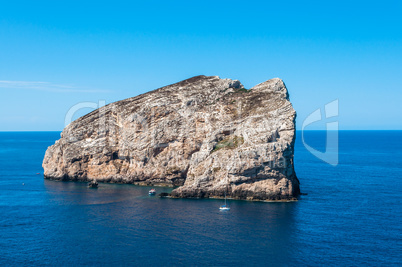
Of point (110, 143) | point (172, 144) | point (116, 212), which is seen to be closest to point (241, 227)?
point (116, 212)

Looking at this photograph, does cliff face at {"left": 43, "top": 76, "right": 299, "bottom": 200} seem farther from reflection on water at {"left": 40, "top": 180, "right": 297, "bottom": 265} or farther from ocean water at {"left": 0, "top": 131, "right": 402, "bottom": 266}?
reflection on water at {"left": 40, "top": 180, "right": 297, "bottom": 265}

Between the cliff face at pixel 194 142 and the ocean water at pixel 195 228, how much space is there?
613cm

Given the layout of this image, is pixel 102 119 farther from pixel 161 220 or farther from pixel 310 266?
pixel 310 266

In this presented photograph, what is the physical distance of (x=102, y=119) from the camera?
127688mm

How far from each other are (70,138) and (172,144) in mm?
36699

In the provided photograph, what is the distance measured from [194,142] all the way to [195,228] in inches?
1777

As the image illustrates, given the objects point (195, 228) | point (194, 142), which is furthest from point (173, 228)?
point (194, 142)

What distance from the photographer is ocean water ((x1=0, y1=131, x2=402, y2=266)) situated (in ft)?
187

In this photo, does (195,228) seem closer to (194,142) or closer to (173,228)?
(173,228)

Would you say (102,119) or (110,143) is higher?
(102,119)

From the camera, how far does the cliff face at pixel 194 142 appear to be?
91.0 meters

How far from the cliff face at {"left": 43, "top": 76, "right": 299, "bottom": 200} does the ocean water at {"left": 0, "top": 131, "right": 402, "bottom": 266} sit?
242 inches

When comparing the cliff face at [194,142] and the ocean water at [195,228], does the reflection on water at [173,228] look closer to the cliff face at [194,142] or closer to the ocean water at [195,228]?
the ocean water at [195,228]

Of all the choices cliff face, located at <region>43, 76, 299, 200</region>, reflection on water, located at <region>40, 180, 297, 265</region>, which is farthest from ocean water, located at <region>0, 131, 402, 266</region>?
cliff face, located at <region>43, 76, 299, 200</region>
